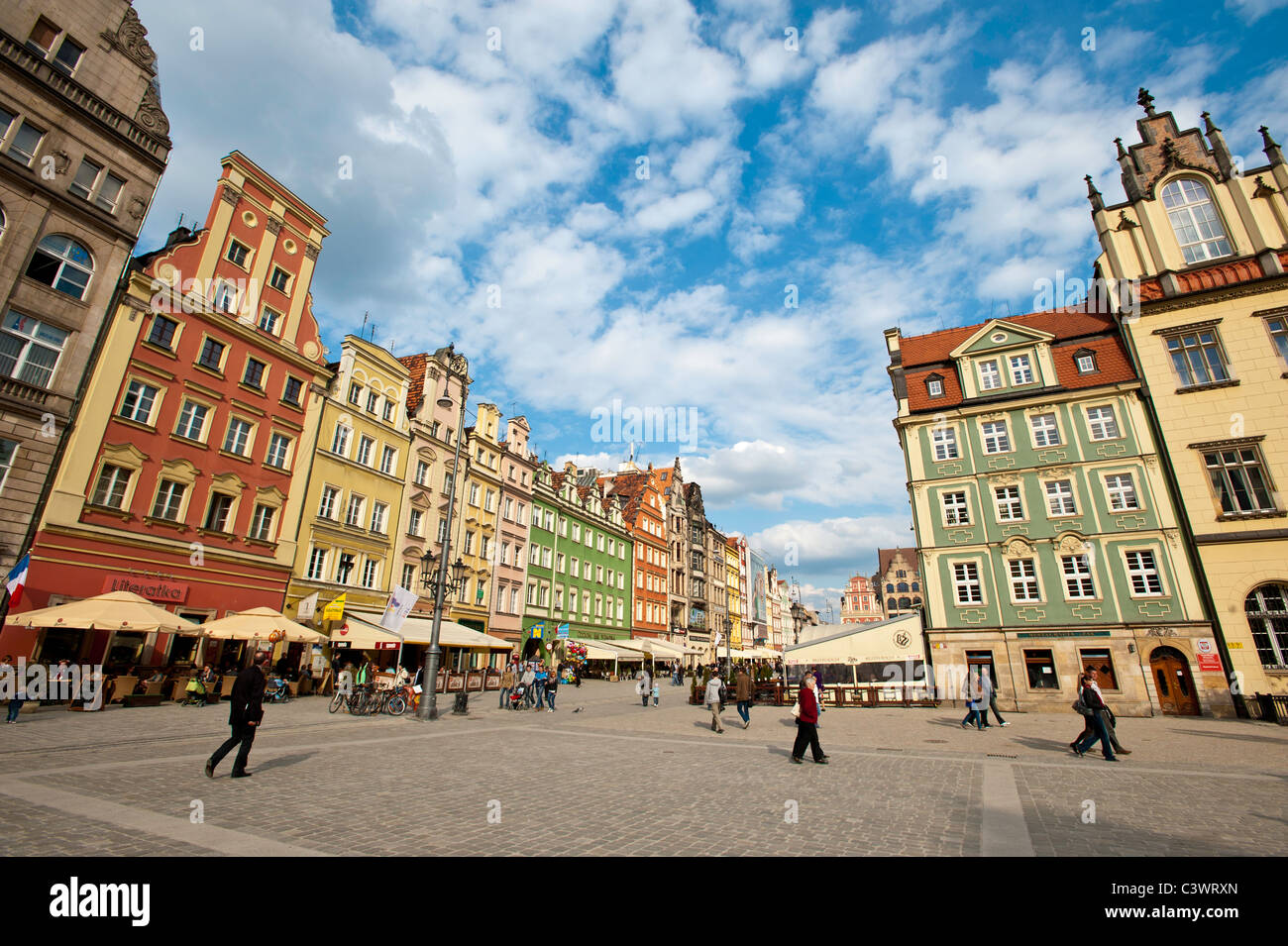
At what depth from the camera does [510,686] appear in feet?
79.9

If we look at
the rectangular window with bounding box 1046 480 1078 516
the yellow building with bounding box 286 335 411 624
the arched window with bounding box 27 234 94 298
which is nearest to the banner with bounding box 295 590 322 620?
the yellow building with bounding box 286 335 411 624

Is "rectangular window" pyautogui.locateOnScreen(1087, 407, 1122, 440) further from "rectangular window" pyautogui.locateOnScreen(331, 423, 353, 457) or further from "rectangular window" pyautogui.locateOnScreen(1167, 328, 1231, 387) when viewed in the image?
"rectangular window" pyautogui.locateOnScreen(331, 423, 353, 457)

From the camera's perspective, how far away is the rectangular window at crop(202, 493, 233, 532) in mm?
22688

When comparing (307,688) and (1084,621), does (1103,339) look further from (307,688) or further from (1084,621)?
(307,688)

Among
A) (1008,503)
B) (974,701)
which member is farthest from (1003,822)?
(1008,503)

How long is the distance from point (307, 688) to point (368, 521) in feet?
27.4

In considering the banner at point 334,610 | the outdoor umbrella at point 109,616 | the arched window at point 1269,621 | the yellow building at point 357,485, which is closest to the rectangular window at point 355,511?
the yellow building at point 357,485

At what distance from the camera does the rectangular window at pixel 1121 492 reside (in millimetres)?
25500

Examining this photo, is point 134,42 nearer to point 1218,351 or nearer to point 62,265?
point 62,265

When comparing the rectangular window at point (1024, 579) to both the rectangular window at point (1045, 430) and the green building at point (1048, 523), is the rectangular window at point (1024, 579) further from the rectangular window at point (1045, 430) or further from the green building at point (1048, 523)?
the rectangular window at point (1045, 430)

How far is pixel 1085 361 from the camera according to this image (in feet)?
92.6

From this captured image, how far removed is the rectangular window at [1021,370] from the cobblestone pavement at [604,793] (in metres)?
18.0

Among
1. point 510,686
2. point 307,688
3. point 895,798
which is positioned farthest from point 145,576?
point 895,798

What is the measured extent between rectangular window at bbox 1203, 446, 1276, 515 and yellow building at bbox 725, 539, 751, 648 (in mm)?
60017
